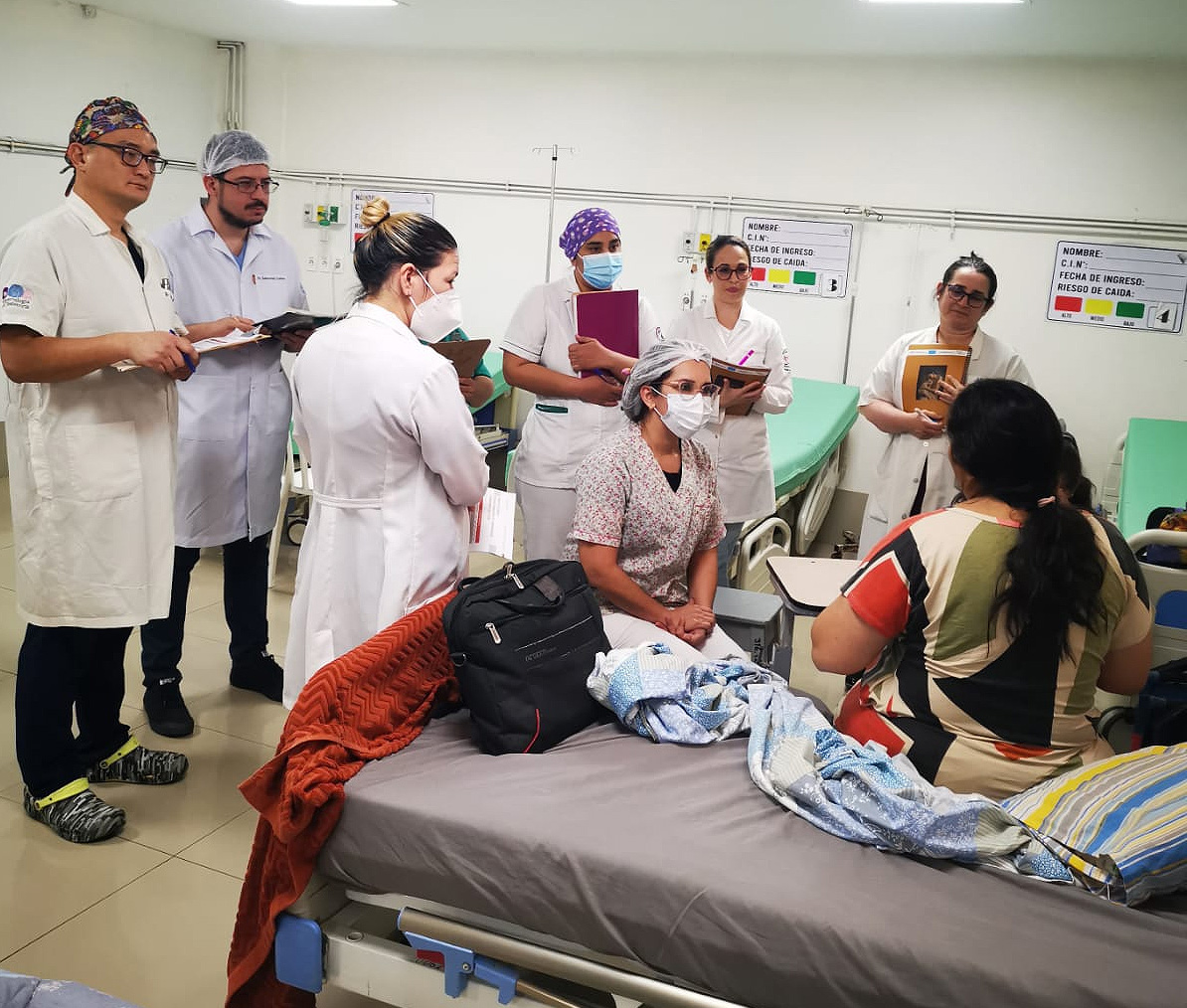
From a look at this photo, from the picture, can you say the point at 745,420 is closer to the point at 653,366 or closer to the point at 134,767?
the point at 653,366

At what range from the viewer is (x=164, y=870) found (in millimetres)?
2445

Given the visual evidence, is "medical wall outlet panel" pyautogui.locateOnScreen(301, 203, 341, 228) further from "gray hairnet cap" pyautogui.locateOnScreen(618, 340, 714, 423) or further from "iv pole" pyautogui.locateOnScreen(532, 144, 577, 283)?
"gray hairnet cap" pyautogui.locateOnScreen(618, 340, 714, 423)

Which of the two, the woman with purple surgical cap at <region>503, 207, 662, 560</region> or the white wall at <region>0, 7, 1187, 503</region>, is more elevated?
the white wall at <region>0, 7, 1187, 503</region>

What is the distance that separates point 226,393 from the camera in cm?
306

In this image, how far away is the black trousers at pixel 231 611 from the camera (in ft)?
10.1

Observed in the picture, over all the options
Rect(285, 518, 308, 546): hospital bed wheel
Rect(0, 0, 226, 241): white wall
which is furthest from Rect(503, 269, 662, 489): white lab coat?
Rect(0, 0, 226, 241): white wall

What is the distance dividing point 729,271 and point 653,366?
3.36ft

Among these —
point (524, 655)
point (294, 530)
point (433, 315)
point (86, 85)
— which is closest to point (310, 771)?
point (524, 655)

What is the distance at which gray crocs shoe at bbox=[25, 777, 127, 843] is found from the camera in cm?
251

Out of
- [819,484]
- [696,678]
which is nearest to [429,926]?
[696,678]

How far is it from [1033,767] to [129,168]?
2.39 meters

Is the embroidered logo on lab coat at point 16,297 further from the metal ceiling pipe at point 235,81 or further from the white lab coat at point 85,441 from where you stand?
the metal ceiling pipe at point 235,81

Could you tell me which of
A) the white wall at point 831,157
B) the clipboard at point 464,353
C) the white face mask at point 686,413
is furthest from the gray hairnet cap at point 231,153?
the white wall at point 831,157

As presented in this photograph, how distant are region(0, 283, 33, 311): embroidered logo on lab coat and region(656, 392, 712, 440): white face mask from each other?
5.00ft
